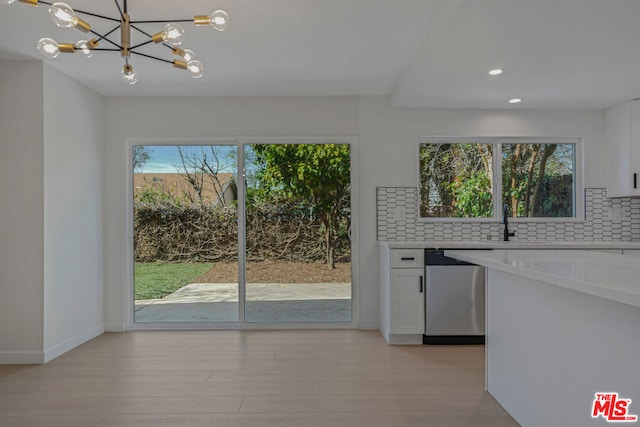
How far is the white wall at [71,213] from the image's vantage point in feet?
11.5

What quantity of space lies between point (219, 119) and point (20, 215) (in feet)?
6.38

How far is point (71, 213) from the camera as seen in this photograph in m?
3.79

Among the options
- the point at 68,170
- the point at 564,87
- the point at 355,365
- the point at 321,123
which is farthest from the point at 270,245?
the point at 564,87

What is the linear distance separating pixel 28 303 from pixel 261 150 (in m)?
2.43

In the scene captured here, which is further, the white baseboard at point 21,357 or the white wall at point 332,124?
the white wall at point 332,124

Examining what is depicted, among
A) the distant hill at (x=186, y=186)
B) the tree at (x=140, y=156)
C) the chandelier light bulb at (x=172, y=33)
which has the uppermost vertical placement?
the chandelier light bulb at (x=172, y=33)

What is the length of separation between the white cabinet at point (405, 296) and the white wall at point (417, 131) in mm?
599

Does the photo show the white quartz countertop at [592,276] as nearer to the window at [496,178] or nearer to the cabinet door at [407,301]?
the cabinet door at [407,301]

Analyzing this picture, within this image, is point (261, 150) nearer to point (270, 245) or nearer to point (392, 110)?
point (270, 245)

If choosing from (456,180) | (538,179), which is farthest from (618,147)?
(456,180)

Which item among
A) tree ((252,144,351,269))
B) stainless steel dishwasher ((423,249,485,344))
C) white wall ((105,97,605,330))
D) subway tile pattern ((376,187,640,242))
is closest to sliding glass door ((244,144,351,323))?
tree ((252,144,351,269))

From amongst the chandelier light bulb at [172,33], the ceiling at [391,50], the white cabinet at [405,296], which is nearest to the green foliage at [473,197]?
the ceiling at [391,50]

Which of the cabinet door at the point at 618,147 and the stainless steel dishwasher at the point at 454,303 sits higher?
the cabinet door at the point at 618,147

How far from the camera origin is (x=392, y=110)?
440 cm
